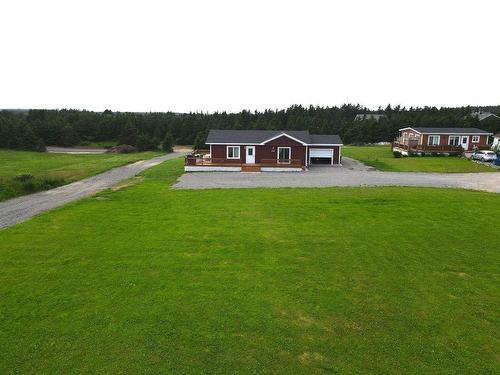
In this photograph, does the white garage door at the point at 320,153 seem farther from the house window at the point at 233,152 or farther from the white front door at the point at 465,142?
the white front door at the point at 465,142

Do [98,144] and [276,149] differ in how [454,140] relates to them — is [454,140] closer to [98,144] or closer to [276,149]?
[276,149]

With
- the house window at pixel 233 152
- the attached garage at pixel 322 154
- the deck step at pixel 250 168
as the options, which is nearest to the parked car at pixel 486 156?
the attached garage at pixel 322 154

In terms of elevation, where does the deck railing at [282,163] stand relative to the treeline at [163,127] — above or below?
below

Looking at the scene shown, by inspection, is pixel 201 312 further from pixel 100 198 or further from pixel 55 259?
pixel 100 198

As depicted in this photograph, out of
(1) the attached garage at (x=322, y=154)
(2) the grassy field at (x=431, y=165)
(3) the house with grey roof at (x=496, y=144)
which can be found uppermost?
(3) the house with grey roof at (x=496, y=144)

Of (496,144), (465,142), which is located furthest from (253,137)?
(496,144)

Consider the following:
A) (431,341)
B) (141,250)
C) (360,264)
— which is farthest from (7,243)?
(431,341)

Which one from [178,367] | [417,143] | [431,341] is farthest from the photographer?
[417,143]

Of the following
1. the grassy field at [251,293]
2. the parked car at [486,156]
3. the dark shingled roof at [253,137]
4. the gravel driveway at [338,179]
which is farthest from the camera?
the parked car at [486,156]
